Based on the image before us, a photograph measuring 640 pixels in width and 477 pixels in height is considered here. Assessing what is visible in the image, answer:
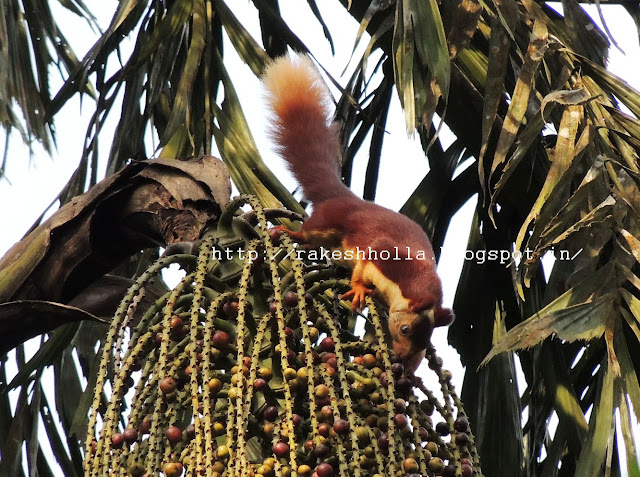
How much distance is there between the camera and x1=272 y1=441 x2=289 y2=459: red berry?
113 cm

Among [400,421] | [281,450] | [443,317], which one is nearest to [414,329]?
[443,317]

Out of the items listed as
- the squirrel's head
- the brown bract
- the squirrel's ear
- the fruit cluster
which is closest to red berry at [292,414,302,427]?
the fruit cluster

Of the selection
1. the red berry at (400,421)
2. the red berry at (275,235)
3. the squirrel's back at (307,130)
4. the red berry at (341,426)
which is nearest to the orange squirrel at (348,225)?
the squirrel's back at (307,130)

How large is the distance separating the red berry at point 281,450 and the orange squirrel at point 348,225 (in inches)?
43.8

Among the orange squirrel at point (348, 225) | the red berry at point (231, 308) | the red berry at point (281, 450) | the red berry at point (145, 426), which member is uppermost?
the orange squirrel at point (348, 225)

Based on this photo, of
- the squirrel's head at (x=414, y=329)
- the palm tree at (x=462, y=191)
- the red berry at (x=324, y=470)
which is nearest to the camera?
the red berry at (x=324, y=470)

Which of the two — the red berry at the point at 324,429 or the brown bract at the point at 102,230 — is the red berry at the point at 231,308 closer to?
the red berry at the point at 324,429

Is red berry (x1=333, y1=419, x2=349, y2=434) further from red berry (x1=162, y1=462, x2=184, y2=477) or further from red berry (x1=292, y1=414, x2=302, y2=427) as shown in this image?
red berry (x1=162, y1=462, x2=184, y2=477)

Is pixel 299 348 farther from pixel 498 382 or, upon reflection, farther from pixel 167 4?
pixel 167 4

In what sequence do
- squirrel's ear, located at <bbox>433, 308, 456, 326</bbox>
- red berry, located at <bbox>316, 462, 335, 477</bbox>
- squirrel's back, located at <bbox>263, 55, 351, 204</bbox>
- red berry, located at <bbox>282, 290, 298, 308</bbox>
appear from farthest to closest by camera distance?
squirrel's back, located at <bbox>263, 55, 351, 204</bbox> → squirrel's ear, located at <bbox>433, 308, 456, 326</bbox> → red berry, located at <bbox>282, 290, 298, 308</bbox> → red berry, located at <bbox>316, 462, 335, 477</bbox>

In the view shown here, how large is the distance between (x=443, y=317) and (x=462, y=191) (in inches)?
15.8

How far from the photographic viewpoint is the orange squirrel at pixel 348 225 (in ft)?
7.84

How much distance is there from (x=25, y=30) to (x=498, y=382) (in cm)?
196

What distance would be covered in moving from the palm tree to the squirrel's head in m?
0.10
